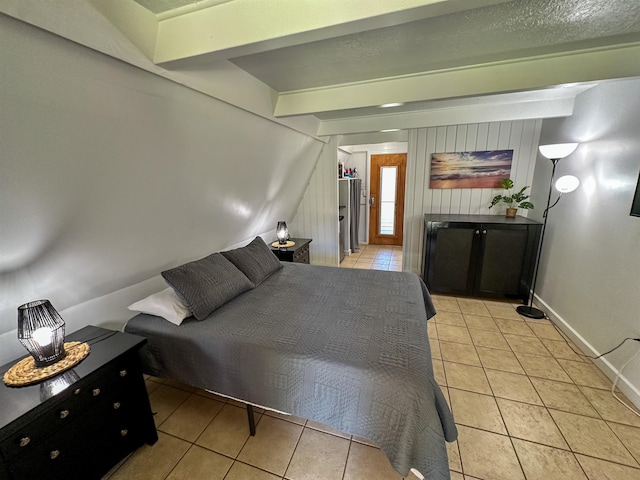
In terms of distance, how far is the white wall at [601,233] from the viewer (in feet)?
6.07

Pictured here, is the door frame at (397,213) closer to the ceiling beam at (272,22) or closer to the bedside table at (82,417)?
the ceiling beam at (272,22)

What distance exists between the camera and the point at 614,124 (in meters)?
2.05

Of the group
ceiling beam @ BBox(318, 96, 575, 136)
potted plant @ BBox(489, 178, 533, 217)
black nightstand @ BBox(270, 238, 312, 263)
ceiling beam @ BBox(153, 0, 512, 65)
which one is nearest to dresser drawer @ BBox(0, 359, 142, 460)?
ceiling beam @ BBox(153, 0, 512, 65)

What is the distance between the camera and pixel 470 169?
3438mm

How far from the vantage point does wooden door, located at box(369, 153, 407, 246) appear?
5.37 m

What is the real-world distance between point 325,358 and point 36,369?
53.7 inches

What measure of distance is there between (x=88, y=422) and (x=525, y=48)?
2968 millimetres

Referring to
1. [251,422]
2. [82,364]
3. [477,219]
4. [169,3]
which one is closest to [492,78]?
[169,3]

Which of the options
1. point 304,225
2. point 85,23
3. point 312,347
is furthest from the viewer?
point 304,225

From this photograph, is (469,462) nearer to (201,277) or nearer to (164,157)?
(201,277)

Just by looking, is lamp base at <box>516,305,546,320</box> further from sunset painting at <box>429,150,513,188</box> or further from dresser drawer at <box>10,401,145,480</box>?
dresser drawer at <box>10,401,145,480</box>

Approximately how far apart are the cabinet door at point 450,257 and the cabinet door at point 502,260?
0.40 ft

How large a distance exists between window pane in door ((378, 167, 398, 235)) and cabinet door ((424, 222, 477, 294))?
8.22ft

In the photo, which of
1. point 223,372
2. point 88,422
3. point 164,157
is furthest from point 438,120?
point 88,422
